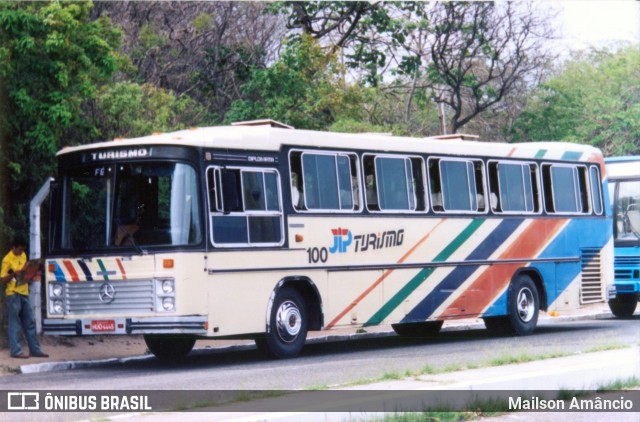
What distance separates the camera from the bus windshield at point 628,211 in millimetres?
27016

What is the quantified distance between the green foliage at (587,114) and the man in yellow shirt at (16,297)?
3095 cm

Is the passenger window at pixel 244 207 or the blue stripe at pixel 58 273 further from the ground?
the passenger window at pixel 244 207

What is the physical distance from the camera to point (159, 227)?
16359 millimetres

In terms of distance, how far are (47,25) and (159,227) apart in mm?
4306

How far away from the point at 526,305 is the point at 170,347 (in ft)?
23.4

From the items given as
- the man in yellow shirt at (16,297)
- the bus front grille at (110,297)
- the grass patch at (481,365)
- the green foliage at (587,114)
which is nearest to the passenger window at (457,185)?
the grass patch at (481,365)

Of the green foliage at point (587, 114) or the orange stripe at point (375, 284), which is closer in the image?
the orange stripe at point (375, 284)

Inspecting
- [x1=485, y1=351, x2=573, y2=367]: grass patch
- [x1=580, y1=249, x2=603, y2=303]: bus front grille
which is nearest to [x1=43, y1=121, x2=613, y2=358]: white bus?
[x1=580, y1=249, x2=603, y2=303]: bus front grille

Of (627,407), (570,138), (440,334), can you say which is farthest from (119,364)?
(570,138)

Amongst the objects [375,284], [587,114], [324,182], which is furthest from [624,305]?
[587,114]

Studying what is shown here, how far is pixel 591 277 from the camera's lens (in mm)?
23891

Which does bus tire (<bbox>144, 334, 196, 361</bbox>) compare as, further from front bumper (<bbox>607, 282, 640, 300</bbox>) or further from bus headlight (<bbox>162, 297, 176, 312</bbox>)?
front bumper (<bbox>607, 282, 640, 300</bbox>)

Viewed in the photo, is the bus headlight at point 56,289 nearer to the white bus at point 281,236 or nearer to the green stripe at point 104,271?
the white bus at point 281,236

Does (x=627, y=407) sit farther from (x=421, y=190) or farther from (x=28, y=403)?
(x=421, y=190)
